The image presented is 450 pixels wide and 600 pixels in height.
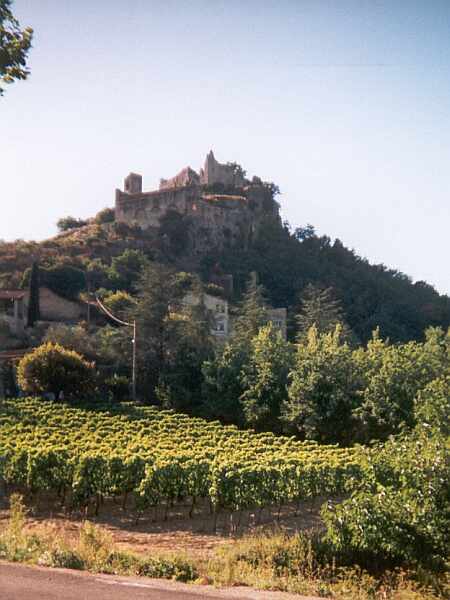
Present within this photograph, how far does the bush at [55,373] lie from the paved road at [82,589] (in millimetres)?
26146

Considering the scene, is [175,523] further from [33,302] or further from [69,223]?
[69,223]

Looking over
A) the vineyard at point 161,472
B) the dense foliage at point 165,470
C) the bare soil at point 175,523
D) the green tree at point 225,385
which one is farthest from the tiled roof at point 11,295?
the bare soil at point 175,523

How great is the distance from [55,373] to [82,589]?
27.0m

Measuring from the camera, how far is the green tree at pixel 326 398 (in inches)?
1078

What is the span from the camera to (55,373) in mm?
31625

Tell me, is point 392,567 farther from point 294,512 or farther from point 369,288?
point 369,288

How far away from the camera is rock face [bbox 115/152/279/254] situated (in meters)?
74.4

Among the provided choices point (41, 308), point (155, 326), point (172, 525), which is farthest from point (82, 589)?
Answer: point (41, 308)

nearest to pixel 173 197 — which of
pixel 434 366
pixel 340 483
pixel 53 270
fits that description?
pixel 53 270

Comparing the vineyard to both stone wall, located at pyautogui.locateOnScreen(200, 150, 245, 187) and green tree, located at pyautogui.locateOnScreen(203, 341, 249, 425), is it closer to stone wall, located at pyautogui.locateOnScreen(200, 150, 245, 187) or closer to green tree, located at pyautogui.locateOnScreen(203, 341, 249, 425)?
green tree, located at pyautogui.locateOnScreen(203, 341, 249, 425)

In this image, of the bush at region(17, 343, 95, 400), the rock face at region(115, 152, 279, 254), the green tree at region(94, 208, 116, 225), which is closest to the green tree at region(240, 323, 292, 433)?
the bush at region(17, 343, 95, 400)

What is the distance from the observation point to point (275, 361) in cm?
3095

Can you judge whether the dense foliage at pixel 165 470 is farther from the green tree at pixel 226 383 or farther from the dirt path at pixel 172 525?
the green tree at pixel 226 383

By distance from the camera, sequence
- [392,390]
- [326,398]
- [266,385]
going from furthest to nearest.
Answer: [266,385], [326,398], [392,390]
